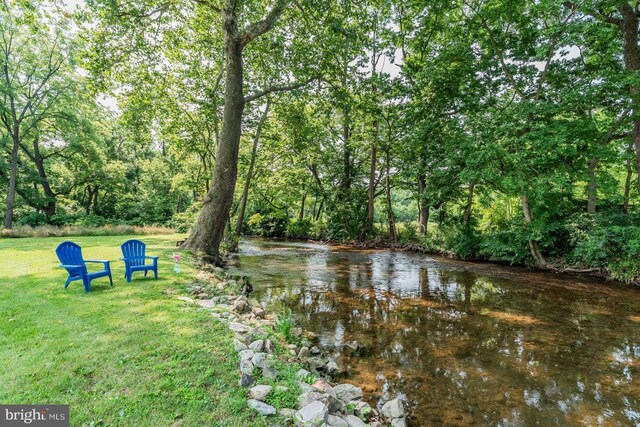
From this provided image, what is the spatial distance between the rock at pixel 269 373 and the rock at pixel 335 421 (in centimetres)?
71

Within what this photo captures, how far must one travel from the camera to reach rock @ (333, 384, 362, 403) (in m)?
2.83

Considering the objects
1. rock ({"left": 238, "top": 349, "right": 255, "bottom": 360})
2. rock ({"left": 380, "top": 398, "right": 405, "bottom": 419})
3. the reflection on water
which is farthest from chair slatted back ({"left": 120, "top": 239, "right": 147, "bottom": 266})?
Result: rock ({"left": 380, "top": 398, "right": 405, "bottom": 419})

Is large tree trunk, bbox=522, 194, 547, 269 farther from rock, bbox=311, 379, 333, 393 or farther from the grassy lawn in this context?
the grassy lawn

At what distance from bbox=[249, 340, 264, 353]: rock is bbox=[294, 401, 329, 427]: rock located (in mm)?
1116

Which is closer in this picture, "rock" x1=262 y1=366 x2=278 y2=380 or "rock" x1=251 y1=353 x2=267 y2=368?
"rock" x1=262 y1=366 x2=278 y2=380

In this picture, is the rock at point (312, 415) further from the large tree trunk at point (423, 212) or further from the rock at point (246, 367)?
the large tree trunk at point (423, 212)

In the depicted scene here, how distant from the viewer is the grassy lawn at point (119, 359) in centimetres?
221

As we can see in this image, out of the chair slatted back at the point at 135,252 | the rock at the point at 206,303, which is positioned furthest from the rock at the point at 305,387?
the chair slatted back at the point at 135,252

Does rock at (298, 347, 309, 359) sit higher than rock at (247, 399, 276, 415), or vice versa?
rock at (247, 399, 276, 415)

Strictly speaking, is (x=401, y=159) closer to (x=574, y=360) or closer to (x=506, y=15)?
(x=506, y=15)

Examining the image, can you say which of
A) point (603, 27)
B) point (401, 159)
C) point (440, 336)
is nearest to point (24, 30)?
point (401, 159)

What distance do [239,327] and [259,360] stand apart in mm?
1000

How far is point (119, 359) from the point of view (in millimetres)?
2814

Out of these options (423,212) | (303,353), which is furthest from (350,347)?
(423,212)
